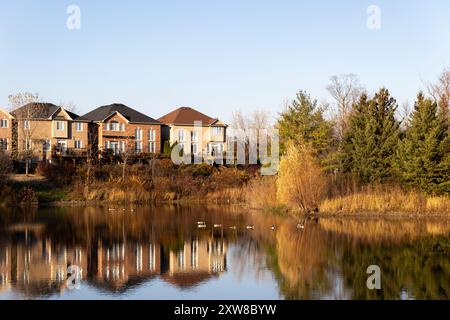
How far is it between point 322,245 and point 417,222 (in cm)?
1012

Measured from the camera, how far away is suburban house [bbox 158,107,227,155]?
2675 inches

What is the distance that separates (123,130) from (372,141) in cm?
3346

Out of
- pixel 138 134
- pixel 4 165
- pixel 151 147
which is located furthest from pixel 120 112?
pixel 4 165

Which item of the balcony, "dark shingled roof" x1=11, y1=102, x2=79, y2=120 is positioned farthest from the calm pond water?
"dark shingled roof" x1=11, y1=102, x2=79, y2=120

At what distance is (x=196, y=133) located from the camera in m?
68.6

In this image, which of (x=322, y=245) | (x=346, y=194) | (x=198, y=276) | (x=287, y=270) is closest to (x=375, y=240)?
(x=322, y=245)

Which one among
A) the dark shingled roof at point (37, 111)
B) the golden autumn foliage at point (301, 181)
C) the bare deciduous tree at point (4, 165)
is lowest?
the golden autumn foliage at point (301, 181)

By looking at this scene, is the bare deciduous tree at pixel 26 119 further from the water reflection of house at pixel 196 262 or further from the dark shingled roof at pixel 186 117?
the water reflection of house at pixel 196 262

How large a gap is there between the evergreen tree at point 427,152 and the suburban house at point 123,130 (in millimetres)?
32774

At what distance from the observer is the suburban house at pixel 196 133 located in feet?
223

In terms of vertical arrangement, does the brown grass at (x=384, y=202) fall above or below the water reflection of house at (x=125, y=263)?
above

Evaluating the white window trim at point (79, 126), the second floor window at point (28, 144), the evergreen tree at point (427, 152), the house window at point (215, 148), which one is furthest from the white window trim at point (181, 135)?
the evergreen tree at point (427, 152)

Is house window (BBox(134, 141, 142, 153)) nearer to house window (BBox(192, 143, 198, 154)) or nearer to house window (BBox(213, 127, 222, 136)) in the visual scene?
house window (BBox(192, 143, 198, 154))
